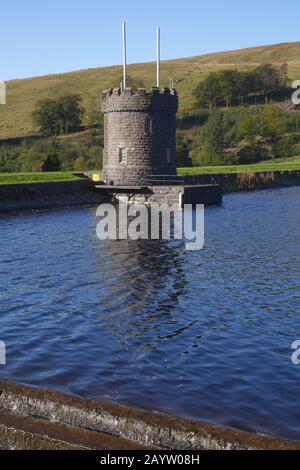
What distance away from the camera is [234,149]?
309ft

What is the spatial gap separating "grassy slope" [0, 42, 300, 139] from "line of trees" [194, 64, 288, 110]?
3863 millimetres

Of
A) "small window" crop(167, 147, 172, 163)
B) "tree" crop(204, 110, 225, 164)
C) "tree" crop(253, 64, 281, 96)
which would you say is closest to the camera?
"small window" crop(167, 147, 172, 163)

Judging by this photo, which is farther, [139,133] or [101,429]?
[139,133]

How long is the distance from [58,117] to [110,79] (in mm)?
55036

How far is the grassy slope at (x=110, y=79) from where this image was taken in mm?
122938

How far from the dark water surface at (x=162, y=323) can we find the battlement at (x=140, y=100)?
19.9 metres

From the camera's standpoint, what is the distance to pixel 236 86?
126 meters

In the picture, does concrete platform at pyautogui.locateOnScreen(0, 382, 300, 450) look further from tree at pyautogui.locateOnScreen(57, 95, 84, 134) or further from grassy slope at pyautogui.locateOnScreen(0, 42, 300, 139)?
grassy slope at pyautogui.locateOnScreen(0, 42, 300, 139)

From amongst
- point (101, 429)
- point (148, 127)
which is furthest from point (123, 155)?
point (101, 429)

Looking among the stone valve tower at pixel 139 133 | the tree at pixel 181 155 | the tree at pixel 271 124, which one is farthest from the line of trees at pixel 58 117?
the stone valve tower at pixel 139 133

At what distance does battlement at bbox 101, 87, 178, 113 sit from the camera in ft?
154

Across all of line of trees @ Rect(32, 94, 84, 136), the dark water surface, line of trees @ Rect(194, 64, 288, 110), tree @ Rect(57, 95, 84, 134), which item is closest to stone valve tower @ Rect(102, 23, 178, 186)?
the dark water surface

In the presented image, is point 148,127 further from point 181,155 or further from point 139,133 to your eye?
point 181,155

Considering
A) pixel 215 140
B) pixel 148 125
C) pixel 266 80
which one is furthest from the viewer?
pixel 266 80
